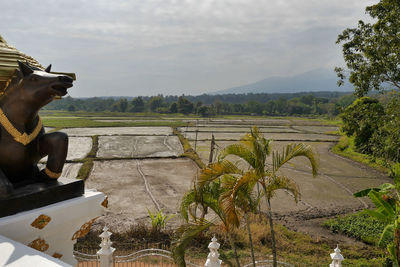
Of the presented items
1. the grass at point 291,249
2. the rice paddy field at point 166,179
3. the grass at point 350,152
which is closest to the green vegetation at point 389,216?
the rice paddy field at point 166,179

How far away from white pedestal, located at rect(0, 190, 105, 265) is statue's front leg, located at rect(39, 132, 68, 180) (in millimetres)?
280

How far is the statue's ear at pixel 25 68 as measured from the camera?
85.6 inches

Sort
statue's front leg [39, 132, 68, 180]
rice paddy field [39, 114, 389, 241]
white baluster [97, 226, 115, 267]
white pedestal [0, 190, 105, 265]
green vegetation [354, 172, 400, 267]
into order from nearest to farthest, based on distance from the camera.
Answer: white pedestal [0, 190, 105, 265]
statue's front leg [39, 132, 68, 180]
white baluster [97, 226, 115, 267]
green vegetation [354, 172, 400, 267]
rice paddy field [39, 114, 389, 241]

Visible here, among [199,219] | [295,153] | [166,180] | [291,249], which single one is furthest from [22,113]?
[166,180]

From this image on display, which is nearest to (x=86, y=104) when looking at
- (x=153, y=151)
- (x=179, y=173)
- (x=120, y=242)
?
(x=153, y=151)

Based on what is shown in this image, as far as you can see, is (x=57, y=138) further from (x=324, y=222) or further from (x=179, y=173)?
(x=179, y=173)

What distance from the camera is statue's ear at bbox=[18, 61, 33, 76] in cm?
217

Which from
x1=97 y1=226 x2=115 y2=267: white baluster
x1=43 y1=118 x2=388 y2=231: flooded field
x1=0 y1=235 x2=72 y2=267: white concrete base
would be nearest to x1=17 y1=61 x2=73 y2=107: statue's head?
x1=0 y1=235 x2=72 y2=267: white concrete base

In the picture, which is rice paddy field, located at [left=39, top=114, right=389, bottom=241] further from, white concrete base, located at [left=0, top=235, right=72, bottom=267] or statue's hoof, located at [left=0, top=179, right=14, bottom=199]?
white concrete base, located at [left=0, top=235, right=72, bottom=267]

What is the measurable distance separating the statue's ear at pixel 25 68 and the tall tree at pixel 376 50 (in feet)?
28.6

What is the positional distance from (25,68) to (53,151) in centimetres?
66

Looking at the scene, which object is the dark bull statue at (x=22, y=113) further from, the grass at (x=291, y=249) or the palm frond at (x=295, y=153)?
the grass at (x=291, y=249)

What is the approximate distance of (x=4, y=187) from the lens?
2.05m

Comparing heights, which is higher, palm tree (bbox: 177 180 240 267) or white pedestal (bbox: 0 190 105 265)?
white pedestal (bbox: 0 190 105 265)
